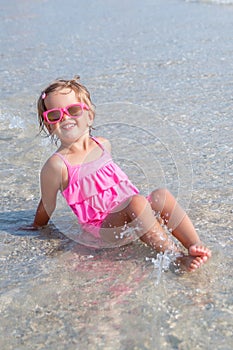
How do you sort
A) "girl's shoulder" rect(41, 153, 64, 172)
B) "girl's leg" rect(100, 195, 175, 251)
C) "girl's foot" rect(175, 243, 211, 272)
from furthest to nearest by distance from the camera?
"girl's shoulder" rect(41, 153, 64, 172) < "girl's leg" rect(100, 195, 175, 251) < "girl's foot" rect(175, 243, 211, 272)

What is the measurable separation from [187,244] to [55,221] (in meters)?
0.79

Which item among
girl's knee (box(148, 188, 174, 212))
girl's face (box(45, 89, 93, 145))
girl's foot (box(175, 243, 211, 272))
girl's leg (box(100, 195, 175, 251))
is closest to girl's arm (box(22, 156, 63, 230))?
girl's face (box(45, 89, 93, 145))

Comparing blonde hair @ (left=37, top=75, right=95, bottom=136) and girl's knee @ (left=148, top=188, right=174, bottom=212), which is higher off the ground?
blonde hair @ (left=37, top=75, right=95, bottom=136)

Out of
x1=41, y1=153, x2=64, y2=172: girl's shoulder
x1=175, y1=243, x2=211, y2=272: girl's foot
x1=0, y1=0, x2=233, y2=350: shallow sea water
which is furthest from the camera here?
x1=41, y1=153, x2=64, y2=172: girl's shoulder

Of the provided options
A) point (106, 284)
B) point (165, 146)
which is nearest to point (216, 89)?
point (165, 146)

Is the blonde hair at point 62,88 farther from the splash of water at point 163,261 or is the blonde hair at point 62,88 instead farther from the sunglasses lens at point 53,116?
the splash of water at point 163,261

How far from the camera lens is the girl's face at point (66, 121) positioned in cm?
283

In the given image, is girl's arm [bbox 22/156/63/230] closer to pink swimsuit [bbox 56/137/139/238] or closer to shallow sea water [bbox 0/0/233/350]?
pink swimsuit [bbox 56/137/139/238]

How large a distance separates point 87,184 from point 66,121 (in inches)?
12.5

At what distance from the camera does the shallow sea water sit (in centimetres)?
213

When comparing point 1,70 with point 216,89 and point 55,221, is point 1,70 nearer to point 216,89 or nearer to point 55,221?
point 216,89

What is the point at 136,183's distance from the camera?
3.56 m

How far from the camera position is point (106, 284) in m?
2.45

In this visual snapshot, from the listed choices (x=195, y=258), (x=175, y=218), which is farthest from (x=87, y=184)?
(x=195, y=258)
